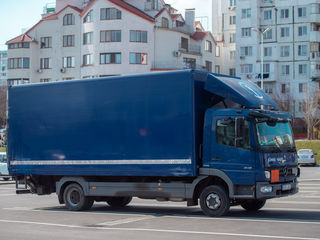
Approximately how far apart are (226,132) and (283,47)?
65.9 meters

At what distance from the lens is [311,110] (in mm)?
67562

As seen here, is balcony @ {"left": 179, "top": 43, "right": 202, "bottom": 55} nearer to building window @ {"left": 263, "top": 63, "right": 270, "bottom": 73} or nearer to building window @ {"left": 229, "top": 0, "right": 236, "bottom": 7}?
building window @ {"left": 263, "top": 63, "right": 270, "bottom": 73}

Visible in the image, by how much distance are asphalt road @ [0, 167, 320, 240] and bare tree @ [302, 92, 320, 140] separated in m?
46.8

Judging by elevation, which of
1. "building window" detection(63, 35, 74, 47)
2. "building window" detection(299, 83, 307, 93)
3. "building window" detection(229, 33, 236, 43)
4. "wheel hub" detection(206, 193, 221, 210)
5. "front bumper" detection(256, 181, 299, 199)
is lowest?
"wheel hub" detection(206, 193, 221, 210)

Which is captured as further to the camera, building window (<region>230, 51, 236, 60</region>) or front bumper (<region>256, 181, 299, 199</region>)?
building window (<region>230, 51, 236, 60</region>)

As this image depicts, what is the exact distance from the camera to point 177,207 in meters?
18.5

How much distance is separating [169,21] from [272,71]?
15378mm

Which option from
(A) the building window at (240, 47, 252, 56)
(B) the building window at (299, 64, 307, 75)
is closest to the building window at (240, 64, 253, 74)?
(A) the building window at (240, 47, 252, 56)

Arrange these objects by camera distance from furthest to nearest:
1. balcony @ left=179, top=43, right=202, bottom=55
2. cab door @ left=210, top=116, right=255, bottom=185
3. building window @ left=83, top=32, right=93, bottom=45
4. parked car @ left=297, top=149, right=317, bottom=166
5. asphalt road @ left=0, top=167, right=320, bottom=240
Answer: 1. balcony @ left=179, top=43, right=202, bottom=55
2. building window @ left=83, top=32, right=93, bottom=45
3. parked car @ left=297, top=149, right=317, bottom=166
4. cab door @ left=210, top=116, right=255, bottom=185
5. asphalt road @ left=0, top=167, right=320, bottom=240

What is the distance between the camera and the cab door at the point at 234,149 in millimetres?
14516

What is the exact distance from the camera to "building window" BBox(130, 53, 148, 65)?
6806cm

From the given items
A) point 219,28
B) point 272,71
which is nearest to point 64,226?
point 272,71

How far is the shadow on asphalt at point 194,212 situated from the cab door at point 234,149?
1128mm

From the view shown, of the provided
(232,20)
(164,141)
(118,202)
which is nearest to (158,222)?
(164,141)
